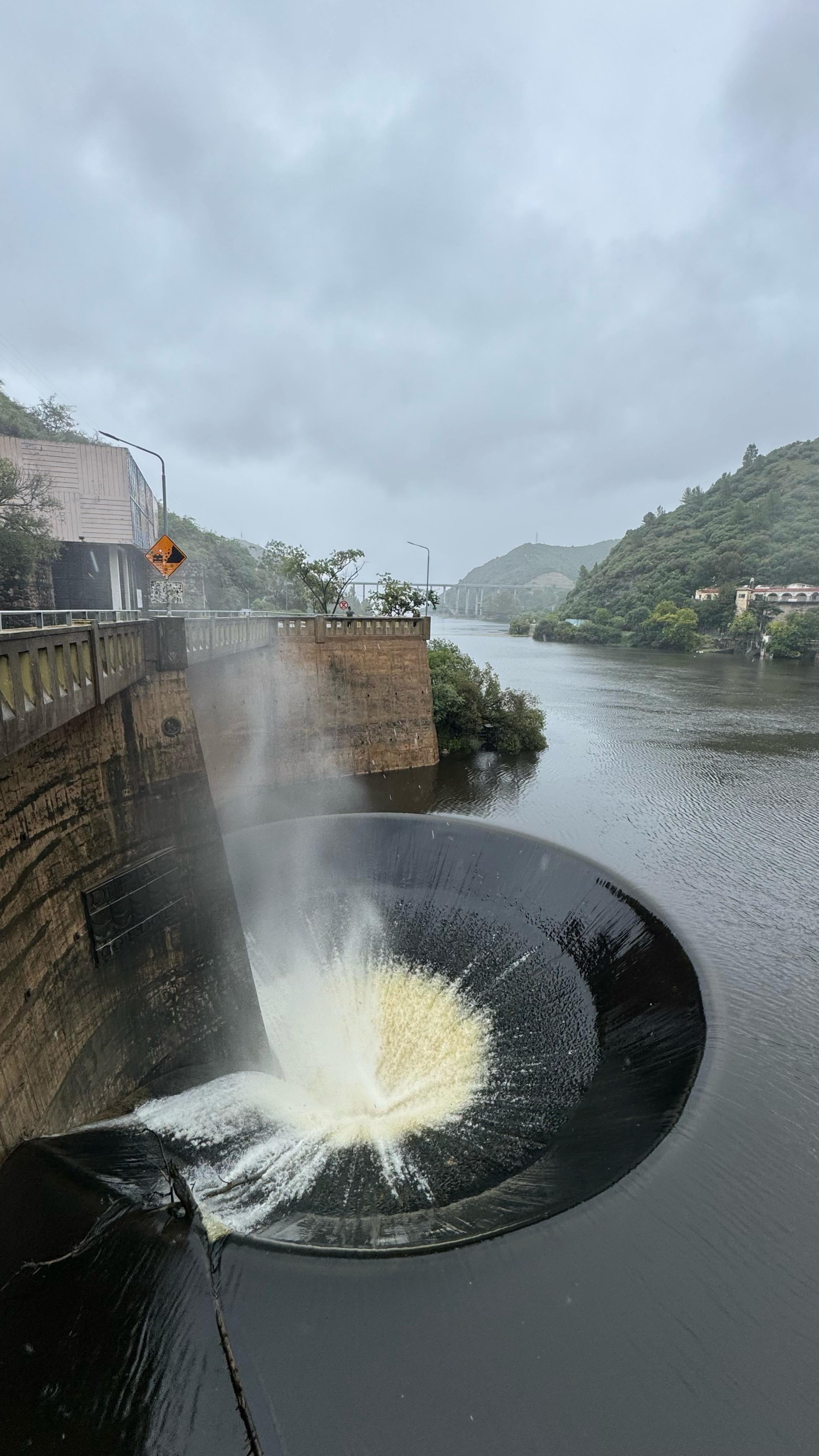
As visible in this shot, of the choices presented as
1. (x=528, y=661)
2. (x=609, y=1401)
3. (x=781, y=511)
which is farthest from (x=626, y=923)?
(x=781, y=511)

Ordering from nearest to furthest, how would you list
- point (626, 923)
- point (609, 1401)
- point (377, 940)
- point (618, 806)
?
1. point (609, 1401)
2. point (626, 923)
3. point (377, 940)
4. point (618, 806)

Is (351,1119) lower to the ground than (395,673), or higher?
lower

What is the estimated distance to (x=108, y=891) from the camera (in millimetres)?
8422

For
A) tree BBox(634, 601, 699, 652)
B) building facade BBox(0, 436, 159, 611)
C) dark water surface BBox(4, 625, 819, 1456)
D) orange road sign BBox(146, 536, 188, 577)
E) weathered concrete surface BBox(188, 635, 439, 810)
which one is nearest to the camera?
dark water surface BBox(4, 625, 819, 1456)

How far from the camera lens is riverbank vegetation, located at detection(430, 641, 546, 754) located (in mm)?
27859

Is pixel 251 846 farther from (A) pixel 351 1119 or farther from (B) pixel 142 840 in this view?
(A) pixel 351 1119

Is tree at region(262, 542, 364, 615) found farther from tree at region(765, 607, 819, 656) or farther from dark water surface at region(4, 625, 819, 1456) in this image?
tree at region(765, 607, 819, 656)

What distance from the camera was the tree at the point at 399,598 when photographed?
32938mm

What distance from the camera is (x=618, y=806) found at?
20.7 meters

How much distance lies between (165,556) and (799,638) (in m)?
72.8

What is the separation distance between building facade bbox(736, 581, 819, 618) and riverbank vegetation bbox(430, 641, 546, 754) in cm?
6032

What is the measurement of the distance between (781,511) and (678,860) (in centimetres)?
10583

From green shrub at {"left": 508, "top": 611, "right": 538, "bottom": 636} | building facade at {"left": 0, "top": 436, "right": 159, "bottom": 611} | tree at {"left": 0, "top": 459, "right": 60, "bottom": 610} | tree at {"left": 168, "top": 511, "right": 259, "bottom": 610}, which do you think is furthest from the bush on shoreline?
tree at {"left": 0, "top": 459, "right": 60, "bottom": 610}

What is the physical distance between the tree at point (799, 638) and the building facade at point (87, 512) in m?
67.0
